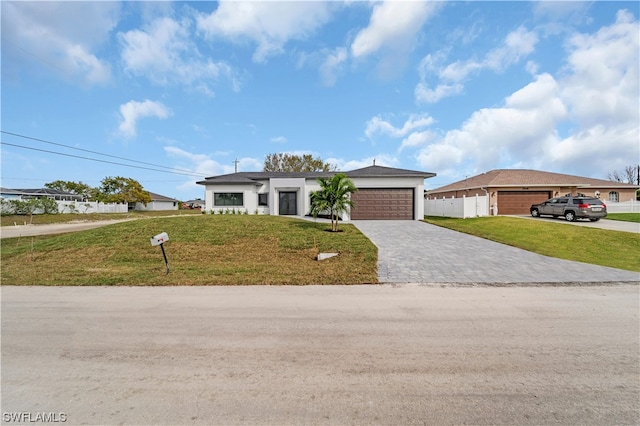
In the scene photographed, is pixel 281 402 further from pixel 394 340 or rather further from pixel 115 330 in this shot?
pixel 115 330

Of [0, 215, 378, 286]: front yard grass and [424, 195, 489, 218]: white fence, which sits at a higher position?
[424, 195, 489, 218]: white fence

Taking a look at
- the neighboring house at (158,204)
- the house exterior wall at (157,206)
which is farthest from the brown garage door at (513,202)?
the house exterior wall at (157,206)

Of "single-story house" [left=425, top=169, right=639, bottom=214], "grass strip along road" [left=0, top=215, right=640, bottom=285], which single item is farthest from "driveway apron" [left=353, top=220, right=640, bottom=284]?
"single-story house" [left=425, top=169, right=639, bottom=214]

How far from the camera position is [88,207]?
133 feet

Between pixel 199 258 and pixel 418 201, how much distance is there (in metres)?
16.7

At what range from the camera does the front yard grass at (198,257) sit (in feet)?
25.5

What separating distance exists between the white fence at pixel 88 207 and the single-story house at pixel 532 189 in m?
48.7

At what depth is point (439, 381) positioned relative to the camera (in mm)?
3070

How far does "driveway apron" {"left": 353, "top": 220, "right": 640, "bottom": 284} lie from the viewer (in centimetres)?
764

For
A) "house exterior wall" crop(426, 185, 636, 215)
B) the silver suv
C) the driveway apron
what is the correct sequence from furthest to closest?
"house exterior wall" crop(426, 185, 636, 215), the silver suv, the driveway apron

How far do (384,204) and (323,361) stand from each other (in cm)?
1943

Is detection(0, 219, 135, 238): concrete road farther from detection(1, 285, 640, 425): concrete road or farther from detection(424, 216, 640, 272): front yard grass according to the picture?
detection(424, 216, 640, 272): front yard grass

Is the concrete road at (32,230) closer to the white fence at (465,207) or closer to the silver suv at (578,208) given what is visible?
the white fence at (465,207)

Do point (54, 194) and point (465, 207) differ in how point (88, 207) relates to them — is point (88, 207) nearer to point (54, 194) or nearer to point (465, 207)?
point (54, 194)
